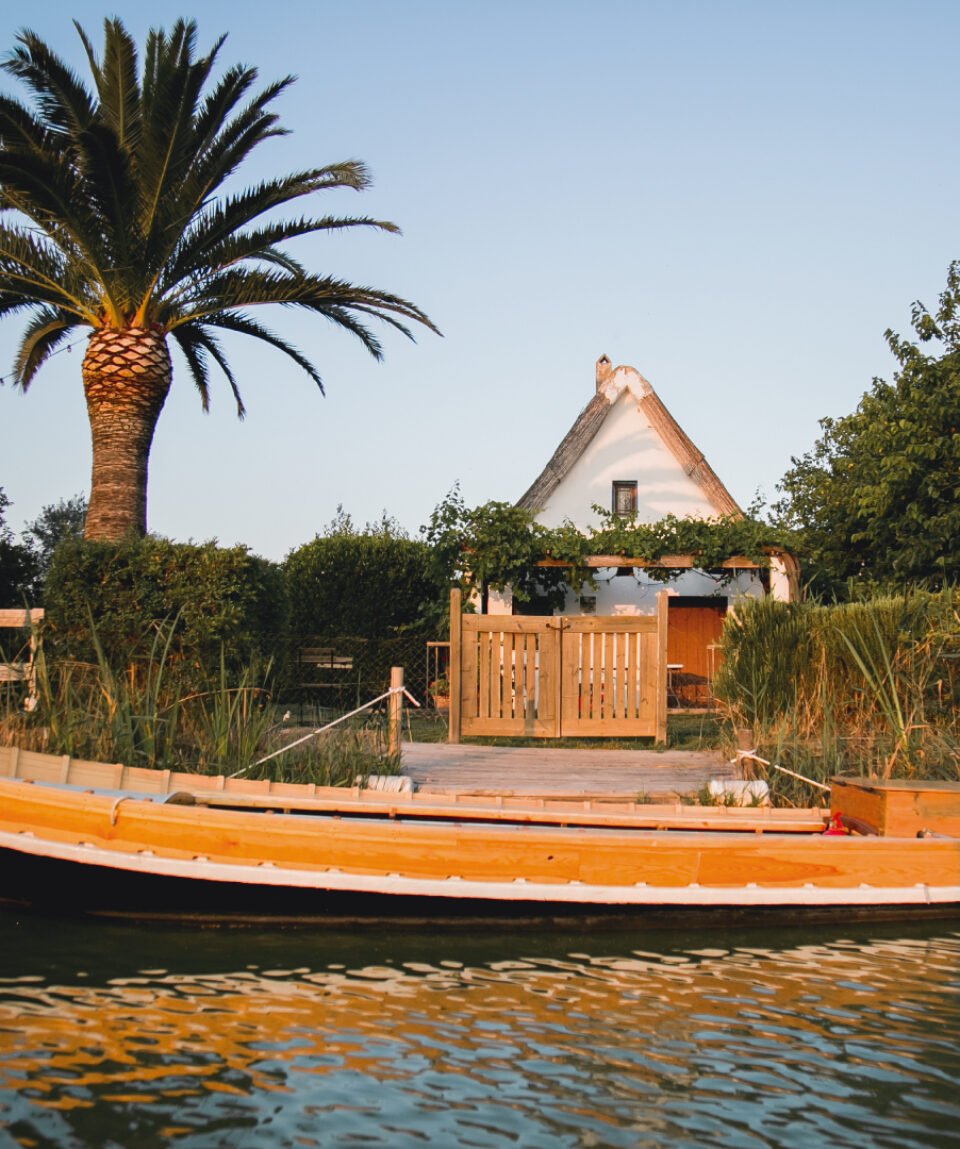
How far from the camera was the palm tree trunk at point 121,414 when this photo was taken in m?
14.7

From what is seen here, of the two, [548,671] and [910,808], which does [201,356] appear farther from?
[910,808]

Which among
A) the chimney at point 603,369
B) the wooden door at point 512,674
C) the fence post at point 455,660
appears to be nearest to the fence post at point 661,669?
the wooden door at point 512,674

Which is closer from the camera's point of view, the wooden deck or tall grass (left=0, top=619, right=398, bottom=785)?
tall grass (left=0, top=619, right=398, bottom=785)

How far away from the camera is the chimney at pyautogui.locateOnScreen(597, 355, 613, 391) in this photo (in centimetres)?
2406

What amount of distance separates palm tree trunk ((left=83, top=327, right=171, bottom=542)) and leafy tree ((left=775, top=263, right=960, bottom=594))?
10968 millimetres

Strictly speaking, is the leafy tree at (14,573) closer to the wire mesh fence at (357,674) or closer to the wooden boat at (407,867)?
the wire mesh fence at (357,674)

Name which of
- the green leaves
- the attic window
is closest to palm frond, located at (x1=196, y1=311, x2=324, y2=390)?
the green leaves

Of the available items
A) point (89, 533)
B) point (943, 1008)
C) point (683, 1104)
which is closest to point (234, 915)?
point (683, 1104)

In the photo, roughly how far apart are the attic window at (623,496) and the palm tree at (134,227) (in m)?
8.34

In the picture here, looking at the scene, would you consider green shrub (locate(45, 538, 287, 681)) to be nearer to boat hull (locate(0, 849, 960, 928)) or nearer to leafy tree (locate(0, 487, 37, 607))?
boat hull (locate(0, 849, 960, 928))

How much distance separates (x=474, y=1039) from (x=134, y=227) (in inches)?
455

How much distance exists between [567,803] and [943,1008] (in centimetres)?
317

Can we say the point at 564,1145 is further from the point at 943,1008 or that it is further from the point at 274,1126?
the point at 943,1008

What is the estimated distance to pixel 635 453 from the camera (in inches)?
923
